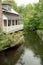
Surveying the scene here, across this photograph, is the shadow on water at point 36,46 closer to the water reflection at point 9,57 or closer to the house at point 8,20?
the water reflection at point 9,57

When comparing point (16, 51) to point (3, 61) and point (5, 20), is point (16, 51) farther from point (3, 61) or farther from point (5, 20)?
point (5, 20)

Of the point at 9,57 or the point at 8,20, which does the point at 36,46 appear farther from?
the point at 8,20

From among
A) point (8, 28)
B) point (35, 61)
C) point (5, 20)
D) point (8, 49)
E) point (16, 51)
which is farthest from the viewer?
point (5, 20)

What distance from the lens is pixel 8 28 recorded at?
34.7m

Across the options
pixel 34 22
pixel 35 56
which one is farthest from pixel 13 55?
pixel 34 22

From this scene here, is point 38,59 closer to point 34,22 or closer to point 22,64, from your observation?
point 22,64

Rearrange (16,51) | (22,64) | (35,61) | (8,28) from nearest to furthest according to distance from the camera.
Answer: (22,64), (35,61), (16,51), (8,28)

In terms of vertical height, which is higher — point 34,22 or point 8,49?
point 8,49

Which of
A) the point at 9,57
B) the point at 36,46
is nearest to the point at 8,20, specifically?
the point at 36,46

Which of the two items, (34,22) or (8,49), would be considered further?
(34,22)

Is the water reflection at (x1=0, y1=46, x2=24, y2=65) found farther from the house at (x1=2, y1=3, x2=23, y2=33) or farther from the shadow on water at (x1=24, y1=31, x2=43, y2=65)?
the house at (x1=2, y1=3, x2=23, y2=33)

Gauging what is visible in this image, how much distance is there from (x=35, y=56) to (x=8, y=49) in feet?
10.1

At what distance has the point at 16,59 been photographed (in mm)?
20031

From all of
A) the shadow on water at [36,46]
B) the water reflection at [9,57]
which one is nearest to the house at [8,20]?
the shadow on water at [36,46]
